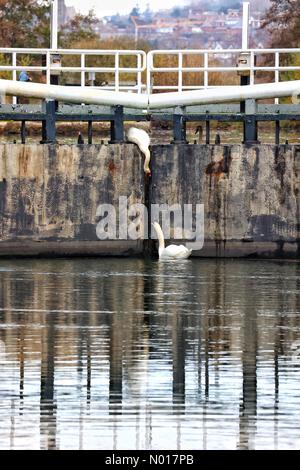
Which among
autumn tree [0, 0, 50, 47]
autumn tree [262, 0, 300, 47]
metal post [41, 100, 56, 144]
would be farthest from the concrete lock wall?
autumn tree [0, 0, 50, 47]

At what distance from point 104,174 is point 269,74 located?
51.7 m

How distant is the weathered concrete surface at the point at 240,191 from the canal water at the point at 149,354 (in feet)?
1.66

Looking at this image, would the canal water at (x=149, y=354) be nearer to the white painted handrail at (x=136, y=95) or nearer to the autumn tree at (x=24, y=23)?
the white painted handrail at (x=136, y=95)

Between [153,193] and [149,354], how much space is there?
10.9 meters

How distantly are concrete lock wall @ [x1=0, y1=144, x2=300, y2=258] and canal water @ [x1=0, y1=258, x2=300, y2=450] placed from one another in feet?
1.41

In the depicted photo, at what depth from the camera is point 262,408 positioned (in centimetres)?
2036

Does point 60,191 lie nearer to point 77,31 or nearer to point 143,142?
point 143,142

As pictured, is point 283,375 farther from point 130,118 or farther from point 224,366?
point 130,118

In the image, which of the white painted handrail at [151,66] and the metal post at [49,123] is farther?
the metal post at [49,123]

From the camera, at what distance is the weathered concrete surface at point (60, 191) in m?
34.2

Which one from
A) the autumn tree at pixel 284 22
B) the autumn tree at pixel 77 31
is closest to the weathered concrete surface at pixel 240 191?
the autumn tree at pixel 284 22

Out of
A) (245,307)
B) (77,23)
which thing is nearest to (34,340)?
(245,307)

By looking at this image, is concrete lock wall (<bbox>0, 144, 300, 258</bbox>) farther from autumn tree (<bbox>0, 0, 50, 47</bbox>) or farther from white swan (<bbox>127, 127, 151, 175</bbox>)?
autumn tree (<bbox>0, 0, 50, 47</bbox>)

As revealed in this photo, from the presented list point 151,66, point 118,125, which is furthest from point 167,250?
point 151,66
